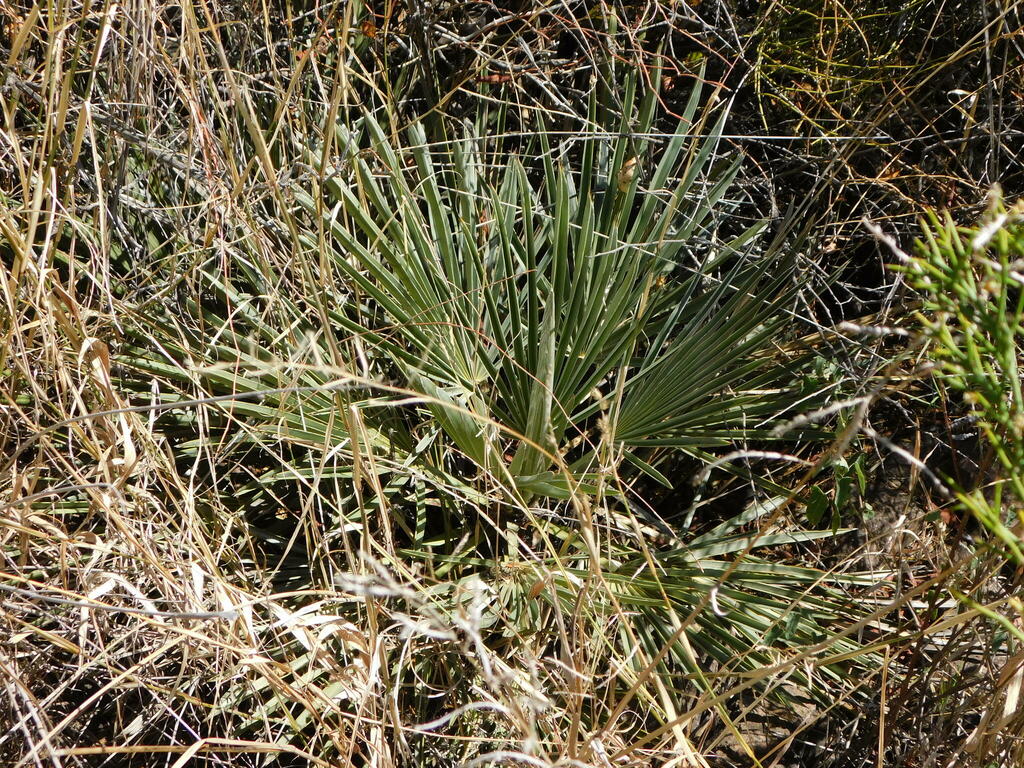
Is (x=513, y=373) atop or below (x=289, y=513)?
atop

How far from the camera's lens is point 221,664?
1.54 m

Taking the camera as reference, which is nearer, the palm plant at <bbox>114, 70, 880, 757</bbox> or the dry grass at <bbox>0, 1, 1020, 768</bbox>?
the dry grass at <bbox>0, 1, 1020, 768</bbox>

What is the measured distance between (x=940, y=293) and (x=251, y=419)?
132cm

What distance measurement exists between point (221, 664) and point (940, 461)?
1.75 metres

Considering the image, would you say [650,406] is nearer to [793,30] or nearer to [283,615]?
[283,615]

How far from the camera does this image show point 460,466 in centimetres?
201

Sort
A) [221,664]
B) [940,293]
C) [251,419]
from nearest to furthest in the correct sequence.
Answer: [940,293] < [221,664] < [251,419]

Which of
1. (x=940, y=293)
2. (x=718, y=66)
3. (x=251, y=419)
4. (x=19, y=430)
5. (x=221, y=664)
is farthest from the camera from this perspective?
(x=718, y=66)

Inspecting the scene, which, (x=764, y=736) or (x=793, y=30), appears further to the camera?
(x=793, y=30)

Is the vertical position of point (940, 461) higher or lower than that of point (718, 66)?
lower

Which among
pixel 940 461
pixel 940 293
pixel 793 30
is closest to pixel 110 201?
pixel 940 293

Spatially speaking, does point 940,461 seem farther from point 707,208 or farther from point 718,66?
point 718,66

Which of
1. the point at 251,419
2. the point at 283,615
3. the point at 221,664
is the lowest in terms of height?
the point at 221,664

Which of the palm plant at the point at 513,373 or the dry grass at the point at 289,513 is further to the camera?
the palm plant at the point at 513,373
